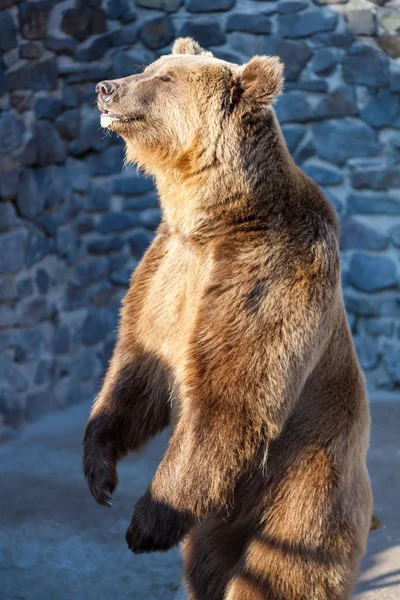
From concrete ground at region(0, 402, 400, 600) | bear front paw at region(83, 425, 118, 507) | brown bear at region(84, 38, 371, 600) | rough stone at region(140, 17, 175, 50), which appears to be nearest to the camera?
brown bear at region(84, 38, 371, 600)

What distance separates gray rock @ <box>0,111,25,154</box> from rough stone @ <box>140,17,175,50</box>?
3.93 feet

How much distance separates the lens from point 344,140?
556 centimetres

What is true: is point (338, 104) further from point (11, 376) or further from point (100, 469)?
point (100, 469)

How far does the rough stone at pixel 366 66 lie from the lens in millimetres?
5441

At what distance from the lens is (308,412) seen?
219 cm

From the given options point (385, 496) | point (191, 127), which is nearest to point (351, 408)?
point (191, 127)

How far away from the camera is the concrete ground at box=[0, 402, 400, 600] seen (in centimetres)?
340

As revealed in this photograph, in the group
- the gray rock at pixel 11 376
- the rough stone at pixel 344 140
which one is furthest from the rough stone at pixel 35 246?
the rough stone at pixel 344 140

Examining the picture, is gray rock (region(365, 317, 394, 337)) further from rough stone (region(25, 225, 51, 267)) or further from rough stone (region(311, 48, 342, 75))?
rough stone (region(25, 225, 51, 267))

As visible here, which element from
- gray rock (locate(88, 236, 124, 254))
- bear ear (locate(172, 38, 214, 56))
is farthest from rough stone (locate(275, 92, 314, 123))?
bear ear (locate(172, 38, 214, 56))

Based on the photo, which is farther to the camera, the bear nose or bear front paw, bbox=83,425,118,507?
bear front paw, bbox=83,425,118,507

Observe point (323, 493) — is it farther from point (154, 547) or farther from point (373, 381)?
point (373, 381)

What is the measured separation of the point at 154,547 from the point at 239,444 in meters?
0.33

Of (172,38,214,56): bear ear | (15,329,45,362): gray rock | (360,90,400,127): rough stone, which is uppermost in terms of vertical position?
(172,38,214,56): bear ear
